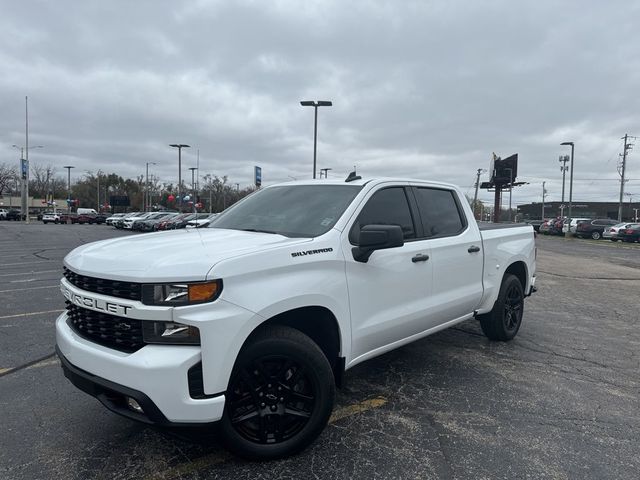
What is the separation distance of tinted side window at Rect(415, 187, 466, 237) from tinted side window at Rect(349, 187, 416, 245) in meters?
0.23

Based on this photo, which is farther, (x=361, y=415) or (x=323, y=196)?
(x=323, y=196)

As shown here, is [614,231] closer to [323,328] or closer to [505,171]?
[505,171]

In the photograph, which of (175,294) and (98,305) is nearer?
(175,294)

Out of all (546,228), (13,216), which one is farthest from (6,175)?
(546,228)

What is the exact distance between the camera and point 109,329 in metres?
2.71

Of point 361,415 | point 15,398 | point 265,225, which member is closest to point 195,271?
point 265,225

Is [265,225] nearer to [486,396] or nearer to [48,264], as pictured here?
[486,396]

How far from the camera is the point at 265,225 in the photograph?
3.81m

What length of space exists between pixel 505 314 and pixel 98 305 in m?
4.58

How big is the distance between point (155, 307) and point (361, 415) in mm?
1955

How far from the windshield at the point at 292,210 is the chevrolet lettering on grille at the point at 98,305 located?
4.24ft

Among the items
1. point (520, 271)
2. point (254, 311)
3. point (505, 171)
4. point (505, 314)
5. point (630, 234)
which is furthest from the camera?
point (630, 234)

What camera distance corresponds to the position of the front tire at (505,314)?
541cm

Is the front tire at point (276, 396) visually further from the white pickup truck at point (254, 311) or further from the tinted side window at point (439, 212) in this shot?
the tinted side window at point (439, 212)
